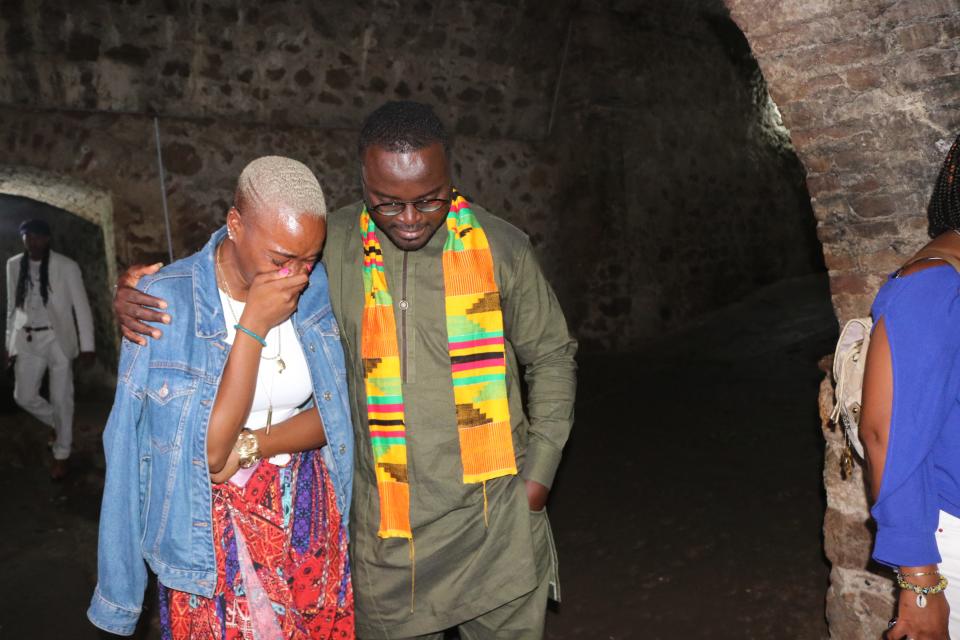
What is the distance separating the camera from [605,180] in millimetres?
8516

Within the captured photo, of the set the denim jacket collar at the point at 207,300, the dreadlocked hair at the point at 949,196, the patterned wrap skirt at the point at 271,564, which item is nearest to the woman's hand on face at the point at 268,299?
the denim jacket collar at the point at 207,300

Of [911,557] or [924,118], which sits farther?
[924,118]

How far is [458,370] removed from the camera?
2.11 m

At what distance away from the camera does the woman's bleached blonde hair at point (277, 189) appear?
184 cm

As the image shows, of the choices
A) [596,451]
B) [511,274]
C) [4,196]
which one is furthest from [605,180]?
[4,196]

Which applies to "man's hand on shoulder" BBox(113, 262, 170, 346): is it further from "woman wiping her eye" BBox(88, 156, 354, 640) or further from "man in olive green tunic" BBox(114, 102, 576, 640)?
"man in olive green tunic" BBox(114, 102, 576, 640)

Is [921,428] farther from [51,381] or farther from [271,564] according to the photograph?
[51,381]

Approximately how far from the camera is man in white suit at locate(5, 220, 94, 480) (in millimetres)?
6277

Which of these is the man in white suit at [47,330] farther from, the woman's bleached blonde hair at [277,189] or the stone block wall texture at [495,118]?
the woman's bleached blonde hair at [277,189]

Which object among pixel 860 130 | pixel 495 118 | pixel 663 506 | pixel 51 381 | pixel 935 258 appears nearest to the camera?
pixel 935 258

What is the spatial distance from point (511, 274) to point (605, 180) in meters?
6.53

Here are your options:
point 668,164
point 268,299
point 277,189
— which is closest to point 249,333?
point 268,299

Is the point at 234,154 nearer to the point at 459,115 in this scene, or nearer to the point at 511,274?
the point at 459,115

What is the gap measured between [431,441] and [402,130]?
786 millimetres
